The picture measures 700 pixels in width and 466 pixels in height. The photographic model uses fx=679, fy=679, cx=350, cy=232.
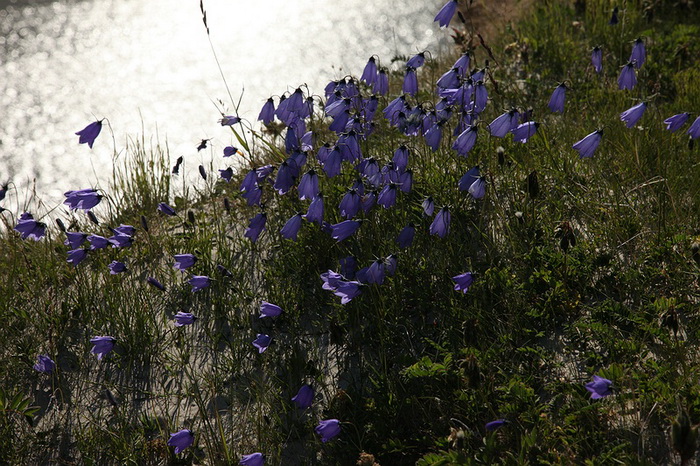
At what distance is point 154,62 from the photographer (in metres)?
7.88

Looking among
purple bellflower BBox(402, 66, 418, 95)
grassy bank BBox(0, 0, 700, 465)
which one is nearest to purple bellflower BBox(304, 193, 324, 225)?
grassy bank BBox(0, 0, 700, 465)

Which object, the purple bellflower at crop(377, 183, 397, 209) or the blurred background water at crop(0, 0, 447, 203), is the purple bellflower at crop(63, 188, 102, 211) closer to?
the purple bellflower at crop(377, 183, 397, 209)

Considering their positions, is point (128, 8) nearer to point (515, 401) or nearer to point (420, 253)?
point (420, 253)

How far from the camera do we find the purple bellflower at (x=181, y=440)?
2588 mm

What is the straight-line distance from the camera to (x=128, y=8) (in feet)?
29.4

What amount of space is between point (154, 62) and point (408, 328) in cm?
599

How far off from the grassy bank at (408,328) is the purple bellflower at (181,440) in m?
0.10

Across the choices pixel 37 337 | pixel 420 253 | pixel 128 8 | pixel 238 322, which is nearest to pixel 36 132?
pixel 128 8

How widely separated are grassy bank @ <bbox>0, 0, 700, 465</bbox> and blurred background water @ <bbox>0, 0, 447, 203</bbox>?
2.98m

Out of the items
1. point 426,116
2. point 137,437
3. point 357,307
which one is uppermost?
point 426,116

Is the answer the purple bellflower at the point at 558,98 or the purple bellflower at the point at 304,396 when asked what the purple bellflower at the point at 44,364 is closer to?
the purple bellflower at the point at 304,396

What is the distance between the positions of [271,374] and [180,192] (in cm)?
247

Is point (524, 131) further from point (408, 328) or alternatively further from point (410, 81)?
point (408, 328)

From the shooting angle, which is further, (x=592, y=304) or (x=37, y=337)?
(x=37, y=337)
